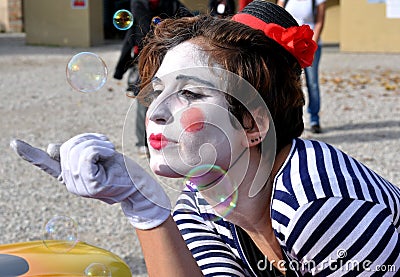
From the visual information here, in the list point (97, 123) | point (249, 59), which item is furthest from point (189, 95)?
point (97, 123)

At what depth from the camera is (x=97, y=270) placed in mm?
2344

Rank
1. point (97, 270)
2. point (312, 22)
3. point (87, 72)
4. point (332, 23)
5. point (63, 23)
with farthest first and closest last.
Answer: point (332, 23), point (63, 23), point (312, 22), point (87, 72), point (97, 270)

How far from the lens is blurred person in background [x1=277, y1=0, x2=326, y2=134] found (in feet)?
22.3

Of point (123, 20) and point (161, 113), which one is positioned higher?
point (123, 20)

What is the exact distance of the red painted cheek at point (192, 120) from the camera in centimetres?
165

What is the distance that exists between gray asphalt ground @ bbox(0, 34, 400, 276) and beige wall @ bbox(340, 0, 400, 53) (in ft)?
1.26

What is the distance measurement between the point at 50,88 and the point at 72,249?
334 inches

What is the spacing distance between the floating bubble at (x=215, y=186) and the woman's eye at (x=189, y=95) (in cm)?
16

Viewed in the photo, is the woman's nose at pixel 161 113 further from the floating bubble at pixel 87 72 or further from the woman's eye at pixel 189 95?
the floating bubble at pixel 87 72

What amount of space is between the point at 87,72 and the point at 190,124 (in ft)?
3.86

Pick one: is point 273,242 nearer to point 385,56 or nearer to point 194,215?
point 194,215

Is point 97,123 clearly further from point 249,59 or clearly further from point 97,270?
point 249,59

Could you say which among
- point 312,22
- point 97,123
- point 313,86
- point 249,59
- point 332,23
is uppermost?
point 249,59

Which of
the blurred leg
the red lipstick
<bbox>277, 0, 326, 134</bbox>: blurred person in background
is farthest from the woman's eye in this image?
the blurred leg
